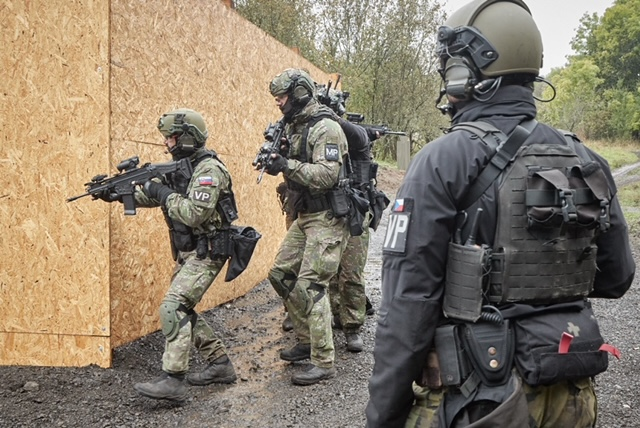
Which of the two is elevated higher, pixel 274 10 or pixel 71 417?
pixel 274 10

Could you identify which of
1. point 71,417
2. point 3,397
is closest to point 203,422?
point 71,417

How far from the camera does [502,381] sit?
184 cm

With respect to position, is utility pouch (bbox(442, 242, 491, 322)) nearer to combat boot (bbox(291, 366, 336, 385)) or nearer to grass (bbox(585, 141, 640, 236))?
combat boot (bbox(291, 366, 336, 385))

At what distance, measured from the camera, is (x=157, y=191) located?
4.31 metres

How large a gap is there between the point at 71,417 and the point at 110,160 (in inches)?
76.7

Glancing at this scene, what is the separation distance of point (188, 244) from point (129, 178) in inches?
26.0

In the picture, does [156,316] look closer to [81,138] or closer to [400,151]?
[81,138]

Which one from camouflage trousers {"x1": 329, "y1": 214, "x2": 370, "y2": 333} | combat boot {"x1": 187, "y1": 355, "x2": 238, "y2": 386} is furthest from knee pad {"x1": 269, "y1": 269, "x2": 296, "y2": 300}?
camouflage trousers {"x1": 329, "y1": 214, "x2": 370, "y2": 333}

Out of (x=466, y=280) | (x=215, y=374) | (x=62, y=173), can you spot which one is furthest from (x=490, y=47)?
(x=62, y=173)

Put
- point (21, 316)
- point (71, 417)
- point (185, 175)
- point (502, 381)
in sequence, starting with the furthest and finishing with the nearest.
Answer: point (21, 316) < point (185, 175) < point (71, 417) < point (502, 381)

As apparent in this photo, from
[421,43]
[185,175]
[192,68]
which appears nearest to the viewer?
[185,175]

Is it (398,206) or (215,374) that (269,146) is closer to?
(215,374)

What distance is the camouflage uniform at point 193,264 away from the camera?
4168 mm

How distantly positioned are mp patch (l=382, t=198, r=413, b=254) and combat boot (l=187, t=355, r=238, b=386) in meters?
2.98
